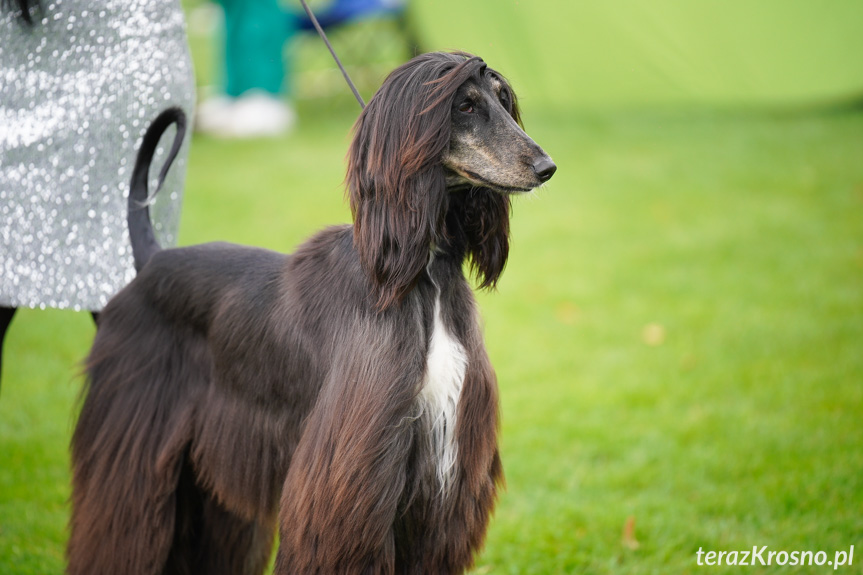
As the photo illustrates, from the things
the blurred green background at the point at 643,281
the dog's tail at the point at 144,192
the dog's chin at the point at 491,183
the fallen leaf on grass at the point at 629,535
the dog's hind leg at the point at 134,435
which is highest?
the dog's chin at the point at 491,183

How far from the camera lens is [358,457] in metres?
2.03

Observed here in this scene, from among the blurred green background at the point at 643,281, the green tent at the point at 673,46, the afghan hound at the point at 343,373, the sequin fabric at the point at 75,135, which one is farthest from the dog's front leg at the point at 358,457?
the green tent at the point at 673,46

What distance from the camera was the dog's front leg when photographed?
2.02 m

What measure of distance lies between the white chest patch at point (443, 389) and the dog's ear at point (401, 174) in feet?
0.55

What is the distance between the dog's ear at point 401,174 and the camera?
1.95 m

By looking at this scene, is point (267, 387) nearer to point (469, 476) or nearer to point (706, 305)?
point (469, 476)

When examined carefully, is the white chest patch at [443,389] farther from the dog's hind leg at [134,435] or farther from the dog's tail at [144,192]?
the dog's tail at [144,192]

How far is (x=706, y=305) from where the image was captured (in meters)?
5.55

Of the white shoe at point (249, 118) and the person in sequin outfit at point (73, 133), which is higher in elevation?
the person in sequin outfit at point (73, 133)

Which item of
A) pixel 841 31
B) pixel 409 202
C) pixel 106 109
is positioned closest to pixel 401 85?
pixel 409 202

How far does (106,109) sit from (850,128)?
7932mm

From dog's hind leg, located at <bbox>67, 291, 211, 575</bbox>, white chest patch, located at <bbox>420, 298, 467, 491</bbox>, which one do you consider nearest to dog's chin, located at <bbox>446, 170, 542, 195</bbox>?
white chest patch, located at <bbox>420, 298, 467, 491</bbox>

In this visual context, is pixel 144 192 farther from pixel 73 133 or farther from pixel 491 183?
pixel 491 183

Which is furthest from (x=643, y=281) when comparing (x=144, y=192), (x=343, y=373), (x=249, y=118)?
(x=249, y=118)
